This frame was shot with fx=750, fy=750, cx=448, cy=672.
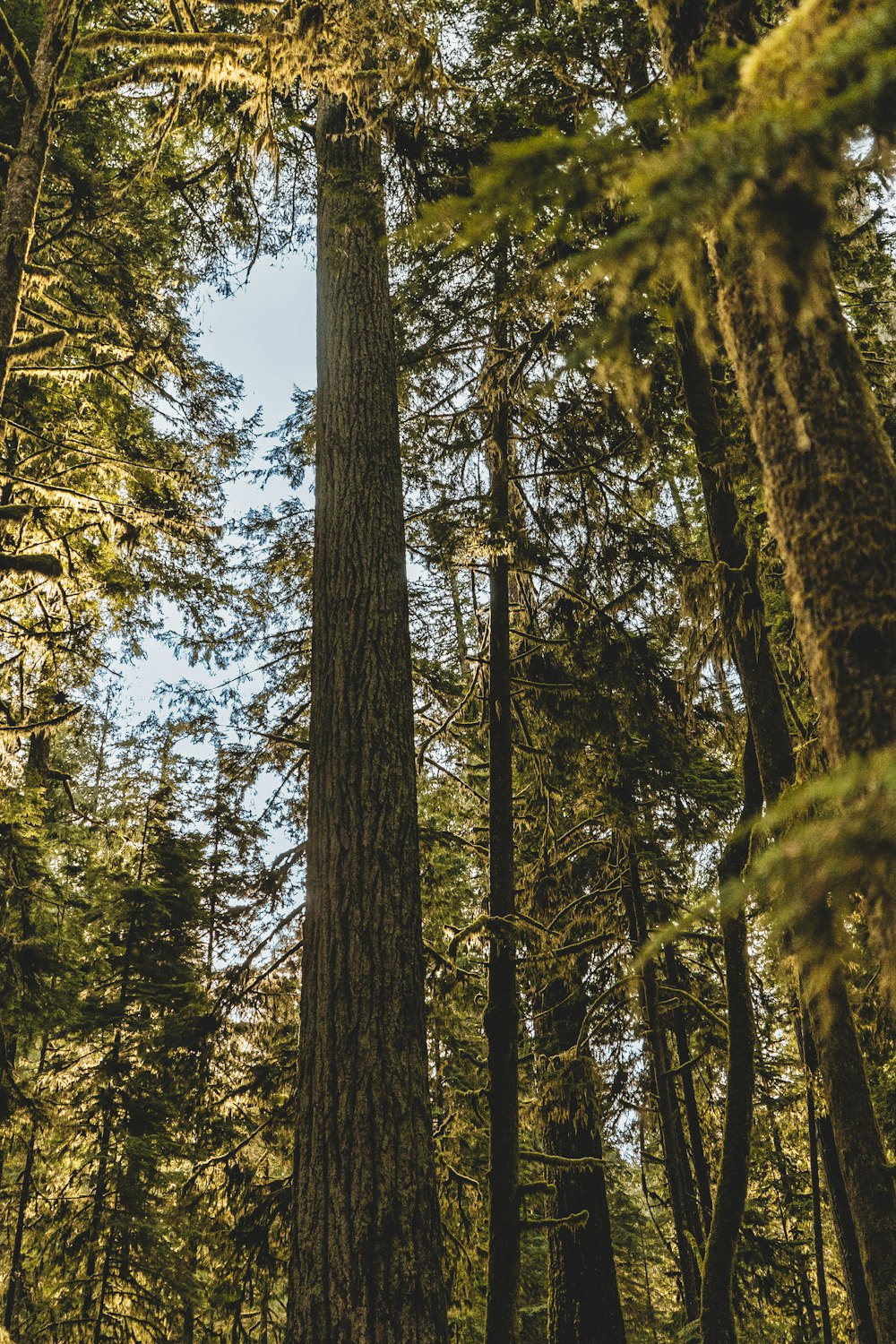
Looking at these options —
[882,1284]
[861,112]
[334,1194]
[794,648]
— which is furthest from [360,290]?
[882,1284]

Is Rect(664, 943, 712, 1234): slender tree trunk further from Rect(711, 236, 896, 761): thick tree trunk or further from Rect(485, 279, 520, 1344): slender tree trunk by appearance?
Rect(711, 236, 896, 761): thick tree trunk

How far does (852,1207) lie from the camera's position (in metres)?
3.09

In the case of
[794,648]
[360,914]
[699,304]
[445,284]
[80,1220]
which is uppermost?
[445,284]

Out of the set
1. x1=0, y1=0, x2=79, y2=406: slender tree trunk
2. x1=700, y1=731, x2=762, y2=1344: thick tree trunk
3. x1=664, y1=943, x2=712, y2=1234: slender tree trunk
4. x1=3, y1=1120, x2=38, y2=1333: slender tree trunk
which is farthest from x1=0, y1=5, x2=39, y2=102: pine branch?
x1=3, y1=1120, x2=38, y2=1333: slender tree trunk

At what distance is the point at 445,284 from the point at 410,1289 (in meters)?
6.43

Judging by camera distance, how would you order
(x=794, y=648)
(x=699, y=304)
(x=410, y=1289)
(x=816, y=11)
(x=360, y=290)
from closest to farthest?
(x=816, y=11) → (x=699, y=304) → (x=410, y=1289) → (x=794, y=648) → (x=360, y=290)

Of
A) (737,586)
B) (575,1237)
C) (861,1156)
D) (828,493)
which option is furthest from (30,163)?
(575,1237)

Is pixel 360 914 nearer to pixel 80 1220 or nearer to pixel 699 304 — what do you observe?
pixel 699 304

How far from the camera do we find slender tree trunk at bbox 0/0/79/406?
5.09 m

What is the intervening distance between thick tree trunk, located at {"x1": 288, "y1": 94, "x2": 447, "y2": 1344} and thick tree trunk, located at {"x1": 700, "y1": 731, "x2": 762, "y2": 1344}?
1.58 m

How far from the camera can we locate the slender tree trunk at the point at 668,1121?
632 cm

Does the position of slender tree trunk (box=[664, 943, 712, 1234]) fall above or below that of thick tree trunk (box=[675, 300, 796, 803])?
below

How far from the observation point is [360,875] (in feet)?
11.8

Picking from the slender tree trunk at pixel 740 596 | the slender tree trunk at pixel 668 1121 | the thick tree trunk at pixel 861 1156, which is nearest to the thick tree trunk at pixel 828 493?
the thick tree trunk at pixel 861 1156
